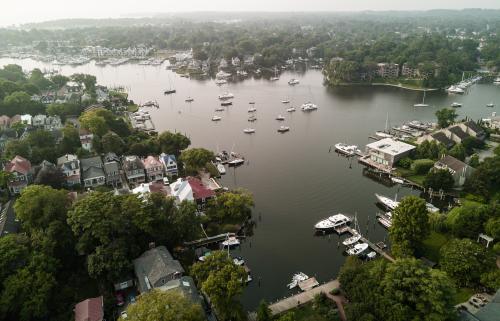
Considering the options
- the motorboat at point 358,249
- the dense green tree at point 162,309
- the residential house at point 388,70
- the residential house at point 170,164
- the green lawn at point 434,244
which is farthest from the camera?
the residential house at point 388,70

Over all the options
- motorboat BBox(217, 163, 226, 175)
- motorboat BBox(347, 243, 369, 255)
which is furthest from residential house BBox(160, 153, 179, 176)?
motorboat BBox(347, 243, 369, 255)

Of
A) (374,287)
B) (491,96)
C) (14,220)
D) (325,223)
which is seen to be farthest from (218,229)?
(491,96)

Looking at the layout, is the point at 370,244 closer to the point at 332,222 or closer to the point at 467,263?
the point at 332,222

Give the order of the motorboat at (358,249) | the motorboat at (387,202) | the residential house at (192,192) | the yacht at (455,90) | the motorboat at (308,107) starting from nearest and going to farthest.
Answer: the motorboat at (358,249), the residential house at (192,192), the motorboat at (387,202), the motorboat at (308,107), the yacht at (455,90)

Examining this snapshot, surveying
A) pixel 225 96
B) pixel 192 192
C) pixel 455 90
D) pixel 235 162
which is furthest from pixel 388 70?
pixel 192 192

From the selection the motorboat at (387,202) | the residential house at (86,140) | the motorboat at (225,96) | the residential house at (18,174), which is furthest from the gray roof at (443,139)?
the residential house at (18,174)

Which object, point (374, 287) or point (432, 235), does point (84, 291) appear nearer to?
point (374, 287)

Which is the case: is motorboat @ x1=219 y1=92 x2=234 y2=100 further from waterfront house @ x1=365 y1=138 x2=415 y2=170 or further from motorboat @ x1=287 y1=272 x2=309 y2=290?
motorboat @ x1=287 y1=272 x2=309 y2=290

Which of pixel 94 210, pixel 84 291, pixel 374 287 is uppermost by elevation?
pixel 94 210

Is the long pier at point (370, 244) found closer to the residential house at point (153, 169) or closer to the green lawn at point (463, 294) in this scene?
the green lawn at point (463, 294)
